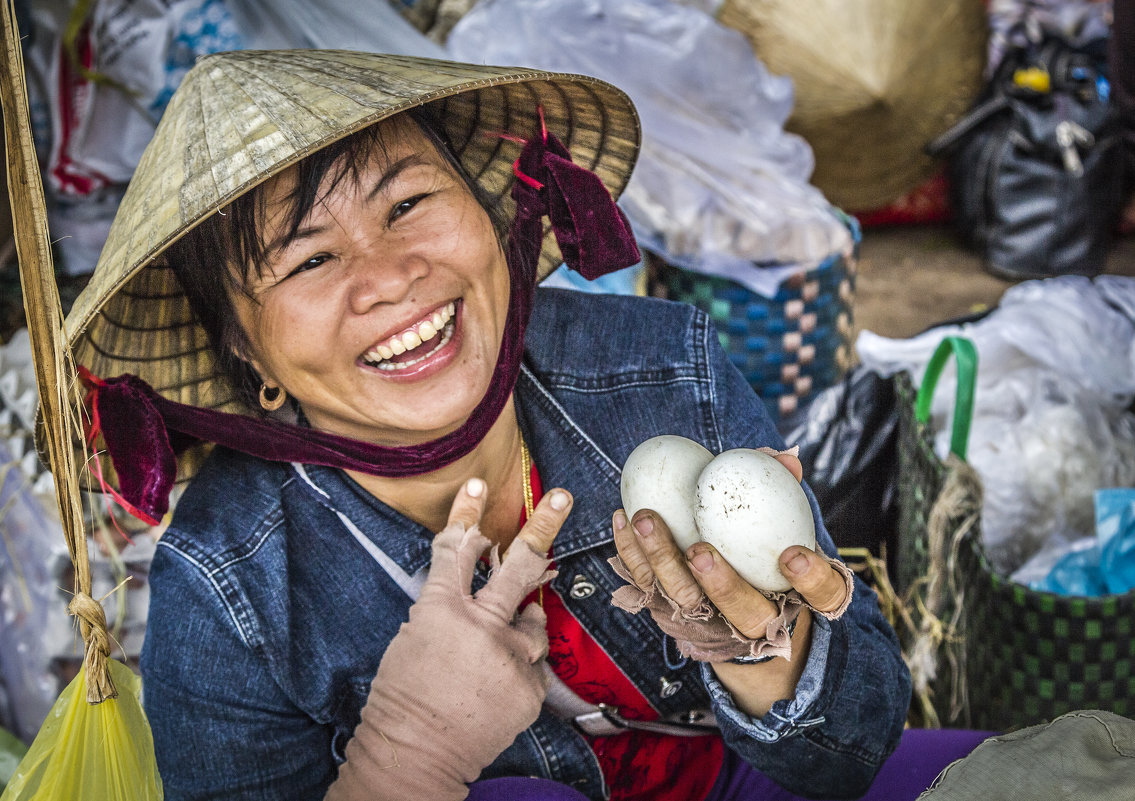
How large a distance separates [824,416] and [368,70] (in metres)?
1.40

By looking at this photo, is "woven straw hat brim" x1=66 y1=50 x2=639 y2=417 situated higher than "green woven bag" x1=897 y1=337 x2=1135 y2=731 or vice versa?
"woven straw hat brim" x1=66 y1=50 x2=639 y2=417

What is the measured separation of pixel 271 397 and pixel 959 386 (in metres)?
1.18

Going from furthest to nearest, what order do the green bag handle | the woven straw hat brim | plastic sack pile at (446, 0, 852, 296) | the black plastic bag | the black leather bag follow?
1. the black leather bag
2. plastic sack pile at (446, 0, 852, 296)
3. the black plastic bag
4. the green bag handle
5. the woven straw hat brim

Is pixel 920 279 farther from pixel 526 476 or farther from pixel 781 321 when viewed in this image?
pixel 526 476

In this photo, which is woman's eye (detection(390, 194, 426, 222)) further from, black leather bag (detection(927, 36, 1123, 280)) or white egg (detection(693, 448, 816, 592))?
black leather bag (detection(927, 36, 1123, 280))

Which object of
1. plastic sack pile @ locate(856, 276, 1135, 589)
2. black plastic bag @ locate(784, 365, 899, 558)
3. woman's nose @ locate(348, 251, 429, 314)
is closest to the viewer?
woman's nose @ locate(348, 251, 429, 314)

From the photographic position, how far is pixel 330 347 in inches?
45.0

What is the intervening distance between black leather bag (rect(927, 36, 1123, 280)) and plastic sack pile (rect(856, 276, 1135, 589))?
120cm

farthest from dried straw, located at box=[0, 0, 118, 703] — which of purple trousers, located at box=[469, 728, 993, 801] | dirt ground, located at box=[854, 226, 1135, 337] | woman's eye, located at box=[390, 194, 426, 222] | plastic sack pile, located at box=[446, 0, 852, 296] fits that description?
dirt ground, located at box=[854, 226, 1135, 337]

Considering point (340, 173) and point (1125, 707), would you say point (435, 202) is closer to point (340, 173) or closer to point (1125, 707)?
point (340, 173)

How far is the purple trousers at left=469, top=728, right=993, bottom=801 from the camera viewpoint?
4.00ft

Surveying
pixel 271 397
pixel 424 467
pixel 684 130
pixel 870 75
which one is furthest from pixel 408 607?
pixel 870 75

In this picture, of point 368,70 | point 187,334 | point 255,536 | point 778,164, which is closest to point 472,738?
point 255,536

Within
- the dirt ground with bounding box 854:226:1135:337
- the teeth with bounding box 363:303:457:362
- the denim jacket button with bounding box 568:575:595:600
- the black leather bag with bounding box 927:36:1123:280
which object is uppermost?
the teeth with bounding box 363:303:457:362
